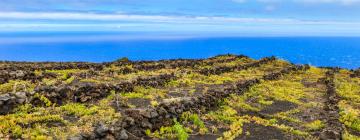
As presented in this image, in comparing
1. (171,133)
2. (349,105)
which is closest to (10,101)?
(171,133)

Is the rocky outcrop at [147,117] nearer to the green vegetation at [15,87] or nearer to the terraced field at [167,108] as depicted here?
the terraced field at [167,108]

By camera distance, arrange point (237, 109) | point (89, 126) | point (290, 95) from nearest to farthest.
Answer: point (89, 126), point (237, 109), point (290, 95)

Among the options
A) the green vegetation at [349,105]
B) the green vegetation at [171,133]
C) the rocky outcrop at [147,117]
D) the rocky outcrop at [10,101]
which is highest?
the rocky outcrop at [10,101]

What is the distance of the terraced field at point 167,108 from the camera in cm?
1925

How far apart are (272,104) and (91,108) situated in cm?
1373

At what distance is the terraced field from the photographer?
63.2 ft

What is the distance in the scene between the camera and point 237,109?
28500 millimetres

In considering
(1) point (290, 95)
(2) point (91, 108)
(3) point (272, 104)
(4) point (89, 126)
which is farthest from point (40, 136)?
(1) point (290, 95)

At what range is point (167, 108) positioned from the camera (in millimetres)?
22594

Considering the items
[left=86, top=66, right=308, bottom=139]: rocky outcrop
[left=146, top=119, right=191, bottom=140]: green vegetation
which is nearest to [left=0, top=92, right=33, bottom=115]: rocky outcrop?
[left=86, top=66, right=308, bottom=139]: rocky outcrop

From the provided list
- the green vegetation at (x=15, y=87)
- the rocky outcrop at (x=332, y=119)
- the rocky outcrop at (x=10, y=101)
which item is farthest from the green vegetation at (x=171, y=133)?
the green vegetation at (x=15, y=87)

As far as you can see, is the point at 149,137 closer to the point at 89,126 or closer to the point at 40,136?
the point at 89,126

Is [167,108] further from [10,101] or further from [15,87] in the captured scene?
[15,87]

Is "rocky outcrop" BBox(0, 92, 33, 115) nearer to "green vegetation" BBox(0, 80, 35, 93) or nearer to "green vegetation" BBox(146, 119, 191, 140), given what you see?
"green vegetation" BBox(0, 80, 35, 93)
